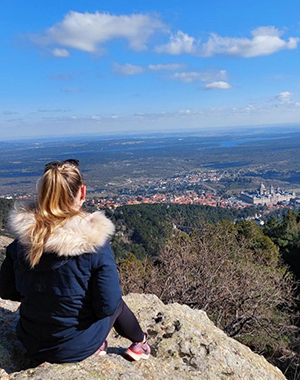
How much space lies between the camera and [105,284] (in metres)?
2.09

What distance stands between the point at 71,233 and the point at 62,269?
0.89 feet

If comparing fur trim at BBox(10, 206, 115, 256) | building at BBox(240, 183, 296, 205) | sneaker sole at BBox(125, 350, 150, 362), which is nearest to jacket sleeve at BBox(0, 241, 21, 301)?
fur trim at BBox(10, 206, 115, 256)

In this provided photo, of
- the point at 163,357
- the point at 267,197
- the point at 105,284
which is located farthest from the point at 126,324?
the point at 267,197

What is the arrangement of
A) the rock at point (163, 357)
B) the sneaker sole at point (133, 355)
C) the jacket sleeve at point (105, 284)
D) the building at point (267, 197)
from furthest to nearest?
the building at point (267, 197)
the sneaker sole at point (133, 355)
the rock at point (163, 357)
the jacket sleeve at point (105, 284)

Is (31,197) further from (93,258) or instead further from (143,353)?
(143,353)

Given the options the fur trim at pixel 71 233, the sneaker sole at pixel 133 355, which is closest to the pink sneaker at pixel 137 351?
the sneaker sole at pixel 133 355

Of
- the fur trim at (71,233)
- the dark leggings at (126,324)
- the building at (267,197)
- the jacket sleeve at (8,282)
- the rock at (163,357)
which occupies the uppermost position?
the fur trim at (71,233)

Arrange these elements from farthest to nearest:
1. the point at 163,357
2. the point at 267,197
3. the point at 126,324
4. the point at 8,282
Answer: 1. the point at 267,197
2. the point at 163,357
3. the point at 126,324
4. the point at 8,282

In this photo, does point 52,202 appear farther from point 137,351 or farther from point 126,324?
point 137,351

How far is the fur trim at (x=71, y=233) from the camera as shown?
1950 millimetres

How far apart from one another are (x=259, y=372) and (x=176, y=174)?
87031mm

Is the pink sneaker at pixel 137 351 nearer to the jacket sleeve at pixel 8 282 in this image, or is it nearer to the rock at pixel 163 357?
the rock at pixel 163 357

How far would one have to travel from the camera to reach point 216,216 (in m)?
37.1

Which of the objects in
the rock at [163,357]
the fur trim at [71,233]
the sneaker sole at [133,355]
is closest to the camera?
the fur trim at [71,233]
